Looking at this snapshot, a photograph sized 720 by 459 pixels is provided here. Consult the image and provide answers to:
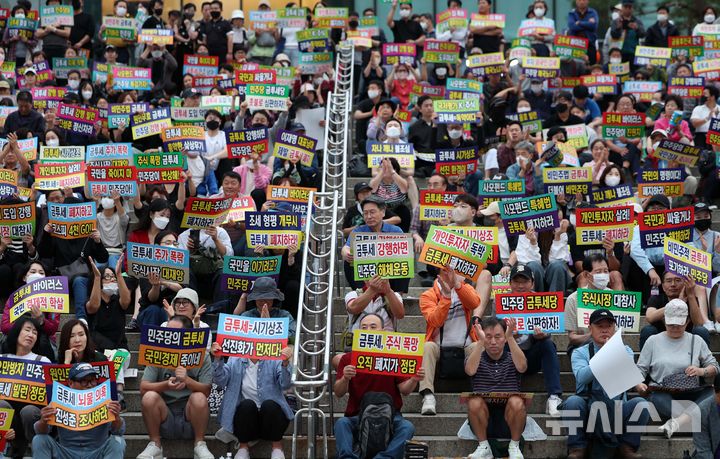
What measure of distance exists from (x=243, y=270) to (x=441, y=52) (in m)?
10.1

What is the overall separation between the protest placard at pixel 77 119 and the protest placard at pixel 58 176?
2567mm

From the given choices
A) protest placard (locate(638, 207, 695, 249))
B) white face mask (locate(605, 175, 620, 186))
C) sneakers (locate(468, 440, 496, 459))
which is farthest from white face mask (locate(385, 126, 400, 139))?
sneakers (locate(468, 440, 496, 459))

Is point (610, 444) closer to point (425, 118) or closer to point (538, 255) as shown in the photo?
point (538, 255)

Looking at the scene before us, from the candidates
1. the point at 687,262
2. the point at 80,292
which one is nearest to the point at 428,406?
the point at 687,262

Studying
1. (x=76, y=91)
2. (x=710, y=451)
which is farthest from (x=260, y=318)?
(x=76, y=91)

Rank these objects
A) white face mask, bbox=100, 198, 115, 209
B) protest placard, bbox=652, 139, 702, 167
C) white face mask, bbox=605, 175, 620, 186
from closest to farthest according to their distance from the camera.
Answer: white face mask, bbox=100, 198, 115, 209 < white face mask, bbox=605, 175, 620, 186 < protest placard, bbox=652, 139, 702, 167

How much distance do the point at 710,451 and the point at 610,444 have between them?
2.85ft

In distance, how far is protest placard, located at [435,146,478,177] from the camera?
17094 mm

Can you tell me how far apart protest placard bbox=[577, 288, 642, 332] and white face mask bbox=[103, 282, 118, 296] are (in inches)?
185

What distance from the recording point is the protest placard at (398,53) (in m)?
22.9

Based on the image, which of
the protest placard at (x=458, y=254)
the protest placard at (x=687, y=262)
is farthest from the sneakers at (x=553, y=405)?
the protest placard at (x=687, y=262)

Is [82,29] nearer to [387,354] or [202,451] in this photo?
[202,451]

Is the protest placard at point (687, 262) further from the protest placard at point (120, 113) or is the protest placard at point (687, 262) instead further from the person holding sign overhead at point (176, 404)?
the protest placard at point (120, 113)

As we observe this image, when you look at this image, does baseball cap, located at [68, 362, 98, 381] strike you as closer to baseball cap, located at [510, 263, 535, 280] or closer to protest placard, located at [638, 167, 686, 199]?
baseball cap, located at [510, 263, 535, 280]
